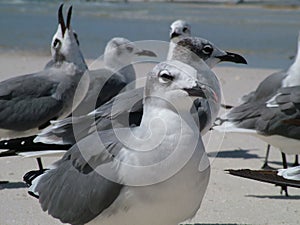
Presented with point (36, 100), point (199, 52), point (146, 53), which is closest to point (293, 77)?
point (146, 53)

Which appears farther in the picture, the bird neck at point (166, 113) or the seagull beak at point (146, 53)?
the seagull beak at point (146, 53)

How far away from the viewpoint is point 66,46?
269 inches

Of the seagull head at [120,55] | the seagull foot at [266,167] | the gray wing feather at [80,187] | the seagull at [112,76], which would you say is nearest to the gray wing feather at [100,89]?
the seagull at [112,76]

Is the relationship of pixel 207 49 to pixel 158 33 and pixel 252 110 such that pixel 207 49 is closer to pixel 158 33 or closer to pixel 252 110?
pixel 252 110

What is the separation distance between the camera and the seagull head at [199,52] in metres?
5.17

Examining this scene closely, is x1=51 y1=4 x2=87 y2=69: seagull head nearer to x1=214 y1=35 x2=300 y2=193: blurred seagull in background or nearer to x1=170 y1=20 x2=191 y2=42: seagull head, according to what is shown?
x1=170 y1=20 x2=191 y2=42: seagull head

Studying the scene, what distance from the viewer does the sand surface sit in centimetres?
462

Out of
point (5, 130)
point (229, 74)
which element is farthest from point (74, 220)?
point (229, 74)

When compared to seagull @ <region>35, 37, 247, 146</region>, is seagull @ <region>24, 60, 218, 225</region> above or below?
above

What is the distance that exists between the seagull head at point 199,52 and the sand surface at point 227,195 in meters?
0.80

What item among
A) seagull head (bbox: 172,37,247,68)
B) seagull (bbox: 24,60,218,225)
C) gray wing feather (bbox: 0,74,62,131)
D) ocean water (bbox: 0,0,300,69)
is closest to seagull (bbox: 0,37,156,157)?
gray wing feather (bbox: 0,74,62,131)

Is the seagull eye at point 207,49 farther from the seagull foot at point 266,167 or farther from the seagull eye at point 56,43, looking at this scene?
the seagull eye at point 56,43

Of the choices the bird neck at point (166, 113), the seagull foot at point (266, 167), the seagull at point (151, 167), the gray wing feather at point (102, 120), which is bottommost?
the seagull foot at point (266, 167)

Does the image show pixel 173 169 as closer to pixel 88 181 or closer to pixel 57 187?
pixel 88 181
